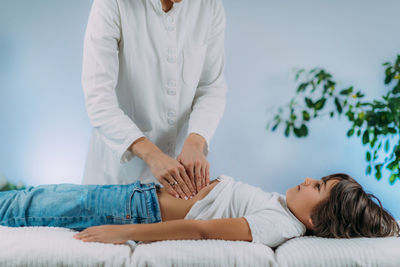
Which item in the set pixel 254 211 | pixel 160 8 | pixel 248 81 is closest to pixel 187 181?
pixel 254 211

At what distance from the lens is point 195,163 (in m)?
1.25

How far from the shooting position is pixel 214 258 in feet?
3.31

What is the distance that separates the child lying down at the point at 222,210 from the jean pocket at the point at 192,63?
1.39ft

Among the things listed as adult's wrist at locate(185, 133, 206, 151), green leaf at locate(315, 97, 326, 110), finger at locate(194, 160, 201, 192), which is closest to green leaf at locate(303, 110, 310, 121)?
green leaf at locate(315, 97, 326, 110)

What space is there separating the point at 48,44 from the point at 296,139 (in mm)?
2177

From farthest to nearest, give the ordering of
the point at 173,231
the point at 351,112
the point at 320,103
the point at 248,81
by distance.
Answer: the point at 248,81
the point at 320,103
the point at 351,112
the point at 173,231

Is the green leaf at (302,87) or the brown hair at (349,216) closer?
the brown hair at (349,216)

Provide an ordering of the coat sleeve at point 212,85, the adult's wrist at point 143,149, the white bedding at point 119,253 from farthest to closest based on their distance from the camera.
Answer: the coat sleeve at point 212,85, the adult's wrist at point 143,149, the white bedding at point 119,253

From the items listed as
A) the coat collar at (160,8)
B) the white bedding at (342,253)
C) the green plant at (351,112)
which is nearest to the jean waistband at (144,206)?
the white bedding at (342,253)

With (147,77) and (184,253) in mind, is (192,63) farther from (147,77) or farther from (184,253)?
(184,253)

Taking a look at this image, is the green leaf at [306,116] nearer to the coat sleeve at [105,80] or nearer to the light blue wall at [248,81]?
the light blue wall at [248,81]

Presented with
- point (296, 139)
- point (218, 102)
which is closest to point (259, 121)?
point (296, 139)

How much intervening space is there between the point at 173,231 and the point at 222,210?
9.9 inches

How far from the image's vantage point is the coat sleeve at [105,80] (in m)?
1.29
